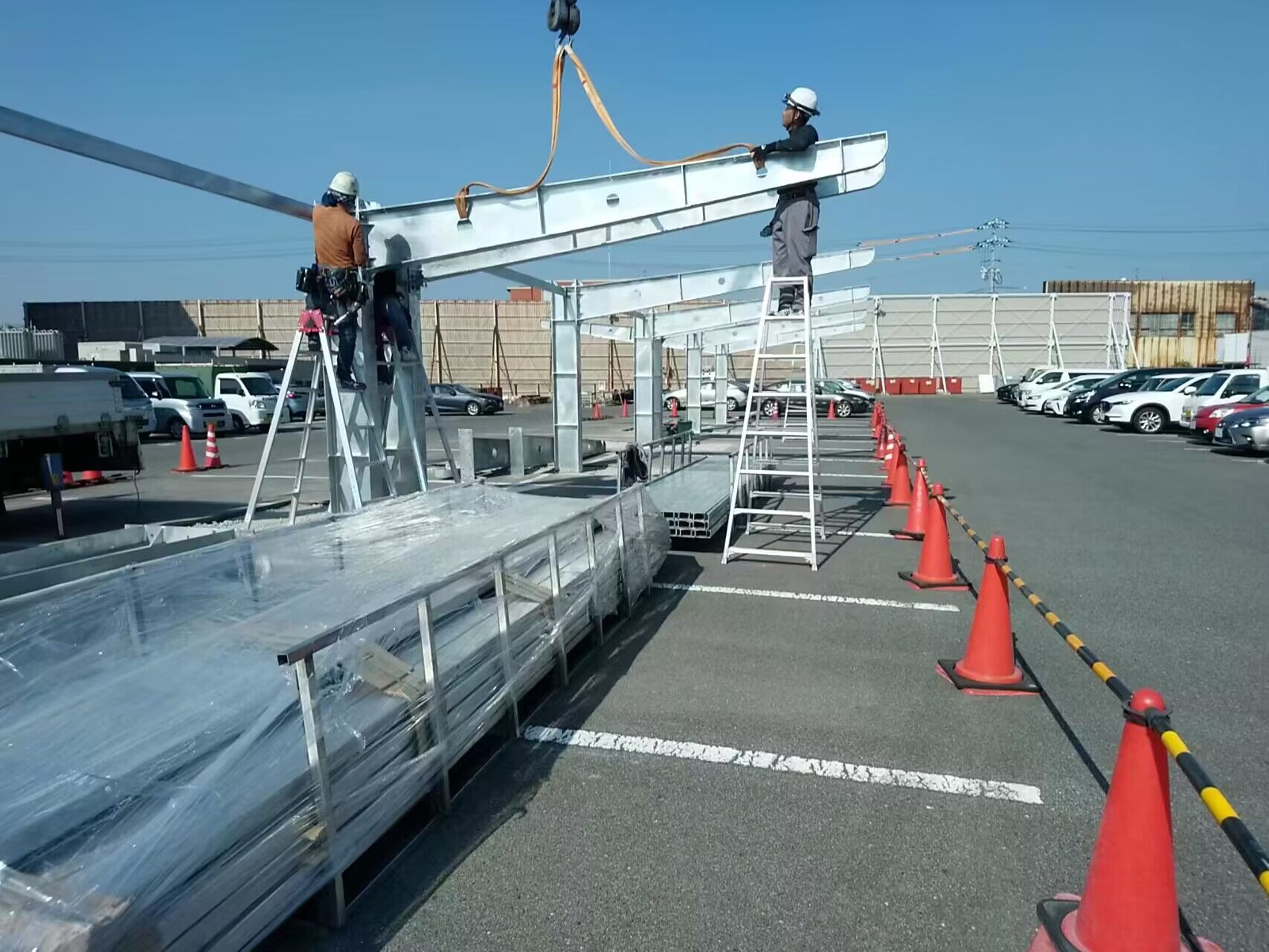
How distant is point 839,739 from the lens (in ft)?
14.1

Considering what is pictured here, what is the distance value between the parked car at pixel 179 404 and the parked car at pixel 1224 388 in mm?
26191

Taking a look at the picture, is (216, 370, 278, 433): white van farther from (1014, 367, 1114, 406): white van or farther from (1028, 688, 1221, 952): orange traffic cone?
(1014, 367, 1114, 406): white van

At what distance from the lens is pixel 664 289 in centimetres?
1609

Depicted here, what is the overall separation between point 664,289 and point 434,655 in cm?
1346

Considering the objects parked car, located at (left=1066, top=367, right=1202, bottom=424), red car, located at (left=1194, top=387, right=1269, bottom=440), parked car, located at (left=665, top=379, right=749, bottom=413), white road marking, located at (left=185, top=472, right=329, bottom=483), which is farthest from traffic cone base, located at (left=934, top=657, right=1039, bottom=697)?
parked car, located at (left=665, top=379, right=749, bottom=413)

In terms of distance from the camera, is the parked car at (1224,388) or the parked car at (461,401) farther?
the parked car at (461,401)

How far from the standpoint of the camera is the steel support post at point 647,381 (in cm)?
1827

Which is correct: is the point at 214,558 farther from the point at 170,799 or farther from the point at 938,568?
the point at 938,568

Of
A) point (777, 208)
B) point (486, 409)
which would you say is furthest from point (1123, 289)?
point (777, 208)

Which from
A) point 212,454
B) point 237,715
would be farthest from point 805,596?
point 212,454

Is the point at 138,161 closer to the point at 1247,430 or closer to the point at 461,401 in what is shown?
the point at 1247,430

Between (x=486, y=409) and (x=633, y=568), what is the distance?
29529mm

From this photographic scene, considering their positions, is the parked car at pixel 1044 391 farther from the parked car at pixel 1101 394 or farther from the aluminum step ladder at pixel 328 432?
the aluminum step ladder at pixel 328 432

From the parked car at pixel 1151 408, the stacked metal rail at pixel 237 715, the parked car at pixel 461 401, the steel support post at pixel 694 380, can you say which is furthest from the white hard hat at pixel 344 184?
the parked car at pixel 461 401
